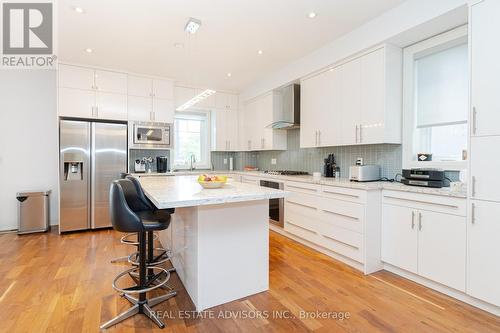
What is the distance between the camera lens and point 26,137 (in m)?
4.11

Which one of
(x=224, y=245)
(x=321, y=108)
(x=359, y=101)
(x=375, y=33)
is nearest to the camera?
(x=224, y=245)

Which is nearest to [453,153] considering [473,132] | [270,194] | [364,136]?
[473,132]

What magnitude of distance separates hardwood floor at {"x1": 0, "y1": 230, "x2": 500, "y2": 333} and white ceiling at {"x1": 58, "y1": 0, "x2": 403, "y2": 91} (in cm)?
266

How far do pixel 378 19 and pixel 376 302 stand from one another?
2746 millimetres

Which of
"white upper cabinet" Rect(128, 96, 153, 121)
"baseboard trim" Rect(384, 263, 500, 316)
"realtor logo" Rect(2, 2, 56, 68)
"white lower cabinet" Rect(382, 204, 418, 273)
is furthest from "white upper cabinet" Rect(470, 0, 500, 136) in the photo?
"white upper cabinet" Rect(128, 96, 153, 121)

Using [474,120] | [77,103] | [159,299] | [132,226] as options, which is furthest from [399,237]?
[77,103]

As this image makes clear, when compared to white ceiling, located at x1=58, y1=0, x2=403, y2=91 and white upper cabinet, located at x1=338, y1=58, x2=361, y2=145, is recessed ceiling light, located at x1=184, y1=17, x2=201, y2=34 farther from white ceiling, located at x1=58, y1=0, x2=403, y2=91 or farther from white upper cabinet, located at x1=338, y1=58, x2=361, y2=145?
white upper cabinet, located at x1=338, y1=58, x2=361, y2=145

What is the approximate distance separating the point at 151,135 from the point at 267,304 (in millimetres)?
3559

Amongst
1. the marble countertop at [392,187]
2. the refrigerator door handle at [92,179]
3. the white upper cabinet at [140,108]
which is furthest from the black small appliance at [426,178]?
the refrigerator door handle at [92,179]

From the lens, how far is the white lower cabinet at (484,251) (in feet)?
6.03

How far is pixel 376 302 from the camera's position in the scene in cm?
207

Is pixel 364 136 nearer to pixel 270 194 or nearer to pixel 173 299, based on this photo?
pixel 270 194

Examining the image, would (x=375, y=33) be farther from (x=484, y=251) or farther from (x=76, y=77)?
(x=76, y=77)

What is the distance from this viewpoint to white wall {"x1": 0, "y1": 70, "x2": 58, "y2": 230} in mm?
4008
